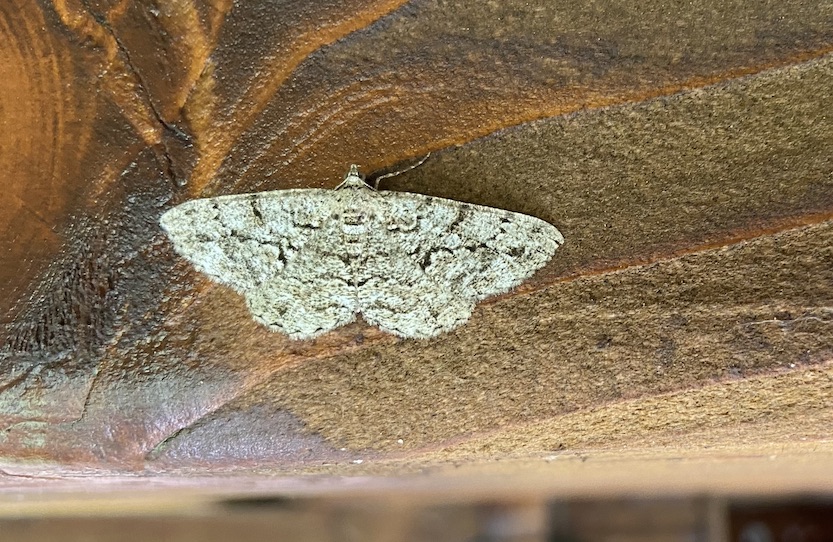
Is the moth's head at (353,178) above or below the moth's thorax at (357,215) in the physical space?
above

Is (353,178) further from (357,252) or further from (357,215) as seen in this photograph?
(357,252)

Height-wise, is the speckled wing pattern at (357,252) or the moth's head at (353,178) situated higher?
the moth's head at (353,178)

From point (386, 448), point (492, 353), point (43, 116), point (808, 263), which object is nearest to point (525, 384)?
point (492, 353)

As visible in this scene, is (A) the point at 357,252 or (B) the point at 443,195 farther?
(A) the point at 357,252

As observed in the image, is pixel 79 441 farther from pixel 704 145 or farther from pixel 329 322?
pixel 704 145

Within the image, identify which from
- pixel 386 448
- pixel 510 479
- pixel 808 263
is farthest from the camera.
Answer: pixel 510 479

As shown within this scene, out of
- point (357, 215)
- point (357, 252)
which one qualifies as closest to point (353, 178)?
point (357, 215)
